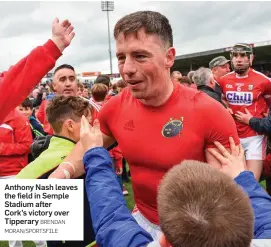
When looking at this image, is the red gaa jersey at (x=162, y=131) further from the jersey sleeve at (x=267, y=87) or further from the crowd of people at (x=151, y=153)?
the jersey sleeve at (x=267, y=87)

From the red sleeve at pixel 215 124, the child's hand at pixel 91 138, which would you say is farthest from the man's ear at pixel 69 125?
the red sleeve at pixel 215 124

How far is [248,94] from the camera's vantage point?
529 centimetres

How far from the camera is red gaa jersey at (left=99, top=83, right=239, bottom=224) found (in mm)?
2002

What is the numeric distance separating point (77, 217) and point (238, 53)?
420cm

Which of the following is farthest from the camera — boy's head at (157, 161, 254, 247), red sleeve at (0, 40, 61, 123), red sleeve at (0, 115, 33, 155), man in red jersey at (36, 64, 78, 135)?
red sleeve at (0, 115, 33, 155)

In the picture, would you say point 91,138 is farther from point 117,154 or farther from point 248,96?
point 248,96

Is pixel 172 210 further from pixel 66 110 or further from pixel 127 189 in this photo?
pixel 127 189

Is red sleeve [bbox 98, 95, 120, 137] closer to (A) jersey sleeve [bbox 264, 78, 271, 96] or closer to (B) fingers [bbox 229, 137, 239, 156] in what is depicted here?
(B) fingers [bbox 229, 137, 239, 156]

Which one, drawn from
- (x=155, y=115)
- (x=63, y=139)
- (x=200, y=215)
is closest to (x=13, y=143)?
(x=63, y=139)

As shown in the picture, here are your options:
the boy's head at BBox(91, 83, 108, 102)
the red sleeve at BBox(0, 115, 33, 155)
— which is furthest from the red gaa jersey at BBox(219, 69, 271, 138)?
the red sleeve at BBox(0, 115, 33, 155)

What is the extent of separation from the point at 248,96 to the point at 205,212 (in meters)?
4.42

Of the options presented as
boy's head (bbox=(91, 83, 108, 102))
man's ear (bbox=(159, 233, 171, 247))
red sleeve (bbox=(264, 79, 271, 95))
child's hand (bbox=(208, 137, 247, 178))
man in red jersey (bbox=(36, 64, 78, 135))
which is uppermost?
boy's head (bbox=(91, 83, 108, 102))

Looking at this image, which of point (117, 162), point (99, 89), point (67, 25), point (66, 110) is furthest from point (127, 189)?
point (67, 25)

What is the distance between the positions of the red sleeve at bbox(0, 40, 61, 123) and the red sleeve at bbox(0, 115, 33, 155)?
8.34 feet
